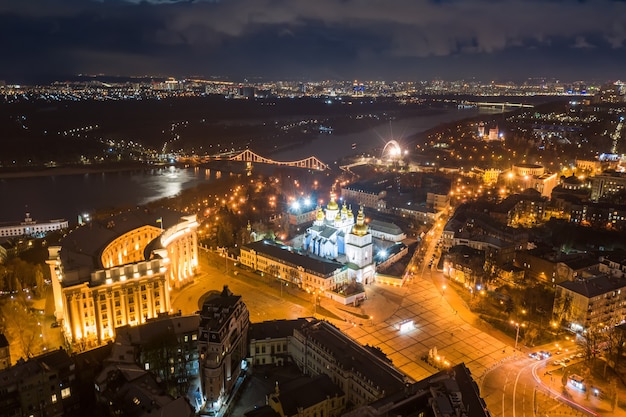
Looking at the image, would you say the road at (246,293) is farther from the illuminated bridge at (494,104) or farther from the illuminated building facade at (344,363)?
the illuminated bridge at (494,104)

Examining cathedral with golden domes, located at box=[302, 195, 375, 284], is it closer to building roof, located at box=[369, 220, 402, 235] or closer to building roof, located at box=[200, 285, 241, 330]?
building roof, located at box=[369, 220, 402, 235]

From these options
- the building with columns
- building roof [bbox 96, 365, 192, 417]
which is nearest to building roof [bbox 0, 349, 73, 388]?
building roof [bbox 96, 365, 192, 417]

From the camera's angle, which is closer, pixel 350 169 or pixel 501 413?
pixel 501 413

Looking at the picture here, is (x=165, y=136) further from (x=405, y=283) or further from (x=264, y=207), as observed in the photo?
(x=405, y=283)

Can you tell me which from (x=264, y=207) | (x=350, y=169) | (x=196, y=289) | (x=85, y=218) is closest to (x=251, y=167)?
(x=350, y=169)

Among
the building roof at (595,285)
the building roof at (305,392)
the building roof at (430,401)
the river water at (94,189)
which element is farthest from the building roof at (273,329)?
the river water at (94,189)
